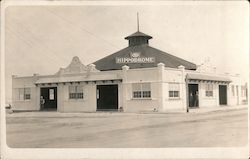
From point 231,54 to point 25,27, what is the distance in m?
2.79

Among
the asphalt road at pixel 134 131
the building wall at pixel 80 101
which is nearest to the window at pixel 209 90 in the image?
the asphalt road at pixel 134 131

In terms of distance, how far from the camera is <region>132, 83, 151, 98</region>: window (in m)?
5.86

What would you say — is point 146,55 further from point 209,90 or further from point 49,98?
point 49,98

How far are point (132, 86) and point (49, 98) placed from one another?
1.19 meters

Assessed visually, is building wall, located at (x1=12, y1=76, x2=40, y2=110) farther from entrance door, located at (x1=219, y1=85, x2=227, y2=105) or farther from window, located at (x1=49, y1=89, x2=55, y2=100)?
entrance door, located at (x1=219, y1=85, x2=227, y2=105)

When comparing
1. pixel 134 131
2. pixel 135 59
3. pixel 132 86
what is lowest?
pixel 134 131

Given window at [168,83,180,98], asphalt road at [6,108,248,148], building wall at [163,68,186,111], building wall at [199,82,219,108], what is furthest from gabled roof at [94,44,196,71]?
asphalt road at [6,108,248,148]

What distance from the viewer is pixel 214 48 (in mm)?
5770

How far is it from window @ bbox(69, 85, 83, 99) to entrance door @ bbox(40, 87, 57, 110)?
23 centimetres

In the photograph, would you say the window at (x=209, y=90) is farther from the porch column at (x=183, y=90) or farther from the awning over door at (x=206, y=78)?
the porch column at (x=183, y=90)

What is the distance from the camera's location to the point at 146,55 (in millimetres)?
5762

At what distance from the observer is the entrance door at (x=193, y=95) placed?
234 inches

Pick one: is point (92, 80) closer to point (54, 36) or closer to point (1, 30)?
point (54, 36)

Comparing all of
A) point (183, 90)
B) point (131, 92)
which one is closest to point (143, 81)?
point (131, 92)
